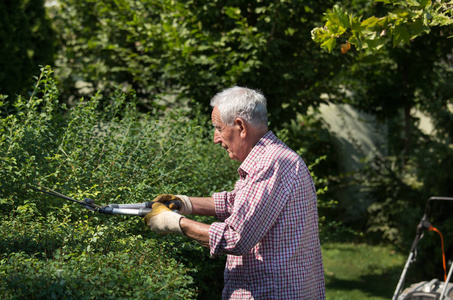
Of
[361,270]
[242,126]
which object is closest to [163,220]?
[242,126]

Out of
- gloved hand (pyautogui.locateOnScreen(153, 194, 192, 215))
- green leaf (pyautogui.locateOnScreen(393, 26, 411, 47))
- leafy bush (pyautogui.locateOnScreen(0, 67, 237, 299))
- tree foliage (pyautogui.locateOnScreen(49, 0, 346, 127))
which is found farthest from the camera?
tree foliage (pyautogui.locateOnScreen(49, 0, 346, 127))

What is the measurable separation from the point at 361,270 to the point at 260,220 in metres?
5.49

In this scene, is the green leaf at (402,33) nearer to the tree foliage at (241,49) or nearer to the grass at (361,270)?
the tree foliage at (241,49)

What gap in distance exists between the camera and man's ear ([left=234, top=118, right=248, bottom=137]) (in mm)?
2541

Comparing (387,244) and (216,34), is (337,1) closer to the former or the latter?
(216,34)

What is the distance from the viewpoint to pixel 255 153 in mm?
2512

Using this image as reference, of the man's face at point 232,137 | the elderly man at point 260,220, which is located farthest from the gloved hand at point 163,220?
the man's face at point 232,137

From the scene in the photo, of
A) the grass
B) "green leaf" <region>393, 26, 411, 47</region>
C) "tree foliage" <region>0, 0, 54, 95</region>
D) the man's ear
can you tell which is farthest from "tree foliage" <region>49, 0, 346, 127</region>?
the man's ear

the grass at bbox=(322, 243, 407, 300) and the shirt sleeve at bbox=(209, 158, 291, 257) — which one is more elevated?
the shirt sleeve at bbox=(209, 158, 291, 257)

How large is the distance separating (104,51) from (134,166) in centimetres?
419

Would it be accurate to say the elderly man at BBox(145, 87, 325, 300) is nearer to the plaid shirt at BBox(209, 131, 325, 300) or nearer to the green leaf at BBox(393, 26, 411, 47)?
the plaid shirt at BBox(209, 131, 325, 300)

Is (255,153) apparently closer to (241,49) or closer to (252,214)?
(252,214)

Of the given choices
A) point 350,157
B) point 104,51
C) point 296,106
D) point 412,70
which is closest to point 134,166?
point 296,106

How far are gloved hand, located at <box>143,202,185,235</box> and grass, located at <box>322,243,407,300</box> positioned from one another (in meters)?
3.90
